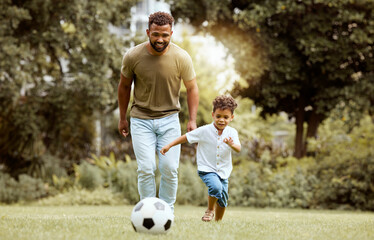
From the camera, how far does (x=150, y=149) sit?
20.5 ft

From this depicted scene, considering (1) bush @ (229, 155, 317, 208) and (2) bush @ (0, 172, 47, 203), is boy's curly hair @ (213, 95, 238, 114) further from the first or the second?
(2) bush @ (0, 172, 47, 203)

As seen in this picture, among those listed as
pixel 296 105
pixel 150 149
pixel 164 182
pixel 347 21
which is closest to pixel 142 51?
pixel 150 149

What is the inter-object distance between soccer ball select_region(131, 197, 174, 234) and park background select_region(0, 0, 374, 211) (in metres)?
8.36

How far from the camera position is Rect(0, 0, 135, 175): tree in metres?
13.8

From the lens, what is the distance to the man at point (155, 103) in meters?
6.18

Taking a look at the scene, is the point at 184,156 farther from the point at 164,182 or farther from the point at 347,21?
the point at 164,182

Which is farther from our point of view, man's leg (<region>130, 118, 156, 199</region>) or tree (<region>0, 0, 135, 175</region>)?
tree (<region>0, 0, 135, 175</region>)

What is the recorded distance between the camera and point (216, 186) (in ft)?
19.8

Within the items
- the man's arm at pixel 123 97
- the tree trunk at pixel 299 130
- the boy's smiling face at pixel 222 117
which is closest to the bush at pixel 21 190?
the tree trunk at pixel 299 130

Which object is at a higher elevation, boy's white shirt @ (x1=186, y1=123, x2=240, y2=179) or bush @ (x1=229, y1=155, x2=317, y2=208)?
boy's white shirt @ (x1=186, y1=123, x2=240, y2=179)

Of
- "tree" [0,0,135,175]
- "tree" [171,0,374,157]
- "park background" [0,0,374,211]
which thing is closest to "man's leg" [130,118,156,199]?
"park background" [0,0,374,211]

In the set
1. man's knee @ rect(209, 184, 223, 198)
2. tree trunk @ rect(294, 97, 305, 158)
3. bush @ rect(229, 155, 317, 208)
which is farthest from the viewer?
tree trunk @ rect(294, 97, 305, 158)

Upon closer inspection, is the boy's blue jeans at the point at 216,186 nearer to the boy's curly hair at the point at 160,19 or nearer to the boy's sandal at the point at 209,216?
the boy's sandal at the point at 209,216

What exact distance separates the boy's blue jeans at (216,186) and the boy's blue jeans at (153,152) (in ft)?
1.33
